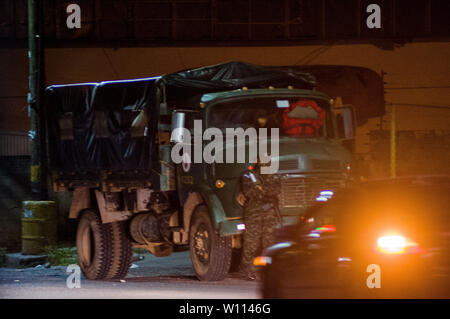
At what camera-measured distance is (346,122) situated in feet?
44.0

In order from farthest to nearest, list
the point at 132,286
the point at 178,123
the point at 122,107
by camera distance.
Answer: the point at 122,107 < the point at 132,286 < the point at 178,123

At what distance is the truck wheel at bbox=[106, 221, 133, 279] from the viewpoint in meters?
14.5

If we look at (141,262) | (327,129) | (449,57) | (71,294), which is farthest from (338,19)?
(71,294)

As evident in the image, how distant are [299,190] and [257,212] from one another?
708 millimetres

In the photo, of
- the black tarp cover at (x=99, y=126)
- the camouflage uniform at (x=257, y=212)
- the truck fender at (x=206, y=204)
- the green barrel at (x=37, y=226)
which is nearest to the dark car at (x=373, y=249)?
the camouflage uniform at (x=257, y=212)

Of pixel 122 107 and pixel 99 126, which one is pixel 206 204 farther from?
pixel 99 126

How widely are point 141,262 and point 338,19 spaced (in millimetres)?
11479

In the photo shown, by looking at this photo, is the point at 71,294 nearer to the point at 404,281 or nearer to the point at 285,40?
the point at 404,281

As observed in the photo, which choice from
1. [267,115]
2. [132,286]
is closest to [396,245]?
[267,115]

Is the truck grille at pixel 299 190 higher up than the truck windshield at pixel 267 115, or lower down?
lower down

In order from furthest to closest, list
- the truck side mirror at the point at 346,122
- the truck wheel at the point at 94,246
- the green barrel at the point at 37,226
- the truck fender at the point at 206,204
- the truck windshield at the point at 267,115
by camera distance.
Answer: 1. the green barrel at the point at 37,226
2. the truck wheel at the point at 94,246
3. the truck side mirror at the point at 346,122
4. the truck windshield at the point at 267,115
5. the truck fender at the point at 206,204

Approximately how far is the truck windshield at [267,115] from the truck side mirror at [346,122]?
50 centimetres

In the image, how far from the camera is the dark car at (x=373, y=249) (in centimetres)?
620

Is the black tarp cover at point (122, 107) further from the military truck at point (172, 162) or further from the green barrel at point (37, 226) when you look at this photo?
the green barrel at point (37, 226)
